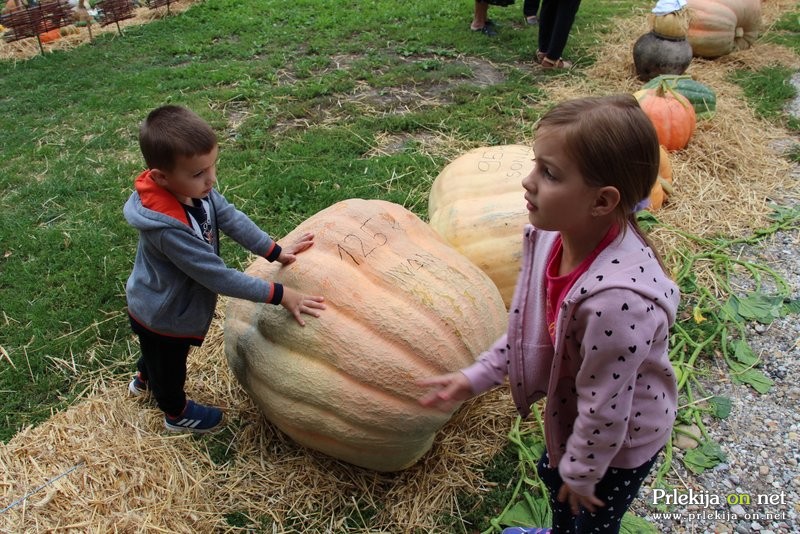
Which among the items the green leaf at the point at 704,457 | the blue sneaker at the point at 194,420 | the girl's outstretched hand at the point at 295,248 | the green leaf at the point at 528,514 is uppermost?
the girl's outstretched hand at the point at 295,248

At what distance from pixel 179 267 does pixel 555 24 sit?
223 inches

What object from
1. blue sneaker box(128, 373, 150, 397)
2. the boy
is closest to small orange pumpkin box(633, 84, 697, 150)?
the boy

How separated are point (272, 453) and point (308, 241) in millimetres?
1018

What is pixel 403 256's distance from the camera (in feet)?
8.95

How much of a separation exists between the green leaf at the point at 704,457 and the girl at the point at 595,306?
3.43 ft

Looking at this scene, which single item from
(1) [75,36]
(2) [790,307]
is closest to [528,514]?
(2) [790,307]

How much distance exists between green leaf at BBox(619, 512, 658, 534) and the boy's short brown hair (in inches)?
89.1

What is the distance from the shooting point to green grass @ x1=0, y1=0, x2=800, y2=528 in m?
3.64

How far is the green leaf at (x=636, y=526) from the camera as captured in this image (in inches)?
98.4

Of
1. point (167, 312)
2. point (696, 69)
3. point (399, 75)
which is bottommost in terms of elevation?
point (696, 69)

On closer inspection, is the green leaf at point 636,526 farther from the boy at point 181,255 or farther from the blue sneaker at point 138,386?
the blue sneaker at point 138,386

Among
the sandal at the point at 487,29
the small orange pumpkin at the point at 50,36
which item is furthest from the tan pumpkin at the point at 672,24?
the small orange pumpkin at the point at 50,36

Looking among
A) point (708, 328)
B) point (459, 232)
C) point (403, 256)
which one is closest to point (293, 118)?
point (459, 232)

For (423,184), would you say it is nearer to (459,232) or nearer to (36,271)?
(459,232)
